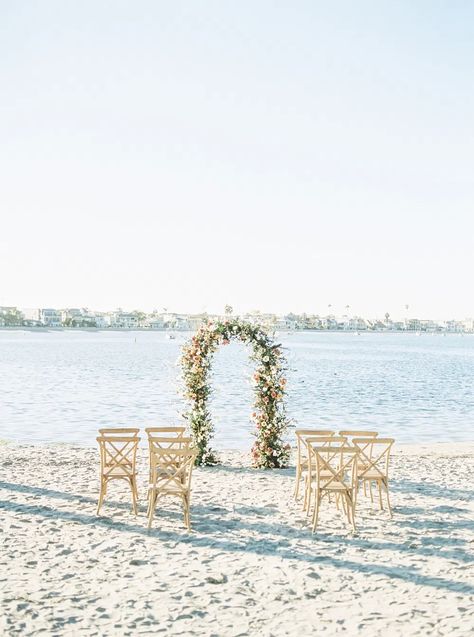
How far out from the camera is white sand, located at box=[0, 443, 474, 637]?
20.0ft

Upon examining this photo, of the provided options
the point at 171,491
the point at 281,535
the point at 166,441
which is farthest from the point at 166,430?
the point at 281,535

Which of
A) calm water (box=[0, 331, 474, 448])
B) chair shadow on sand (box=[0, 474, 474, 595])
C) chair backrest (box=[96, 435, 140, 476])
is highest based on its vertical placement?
chair backrest (box=[96, 435, 140, 476])

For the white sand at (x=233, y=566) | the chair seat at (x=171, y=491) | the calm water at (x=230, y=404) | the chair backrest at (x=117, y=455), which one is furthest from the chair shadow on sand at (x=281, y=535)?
the calm water at (x=230, y=404)

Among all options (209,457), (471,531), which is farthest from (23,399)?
(471,531)

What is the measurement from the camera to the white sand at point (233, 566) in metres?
6.10

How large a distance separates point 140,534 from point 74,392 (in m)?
29.4

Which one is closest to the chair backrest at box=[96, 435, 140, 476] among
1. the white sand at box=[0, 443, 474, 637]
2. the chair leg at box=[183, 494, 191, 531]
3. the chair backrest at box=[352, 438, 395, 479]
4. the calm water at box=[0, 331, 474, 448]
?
the white sand at box=[0, 443, 474, 637]

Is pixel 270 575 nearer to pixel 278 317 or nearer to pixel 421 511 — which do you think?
pixel 421 511

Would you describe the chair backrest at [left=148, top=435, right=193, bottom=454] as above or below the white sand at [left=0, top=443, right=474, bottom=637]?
above

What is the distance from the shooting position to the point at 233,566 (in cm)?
754

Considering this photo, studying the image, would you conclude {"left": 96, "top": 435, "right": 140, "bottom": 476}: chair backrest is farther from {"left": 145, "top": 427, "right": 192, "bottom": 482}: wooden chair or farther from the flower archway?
the flower archway

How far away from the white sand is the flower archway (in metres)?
2.06

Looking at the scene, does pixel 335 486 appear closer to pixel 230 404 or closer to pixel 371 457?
pixel 371 457

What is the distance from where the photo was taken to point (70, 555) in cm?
786
